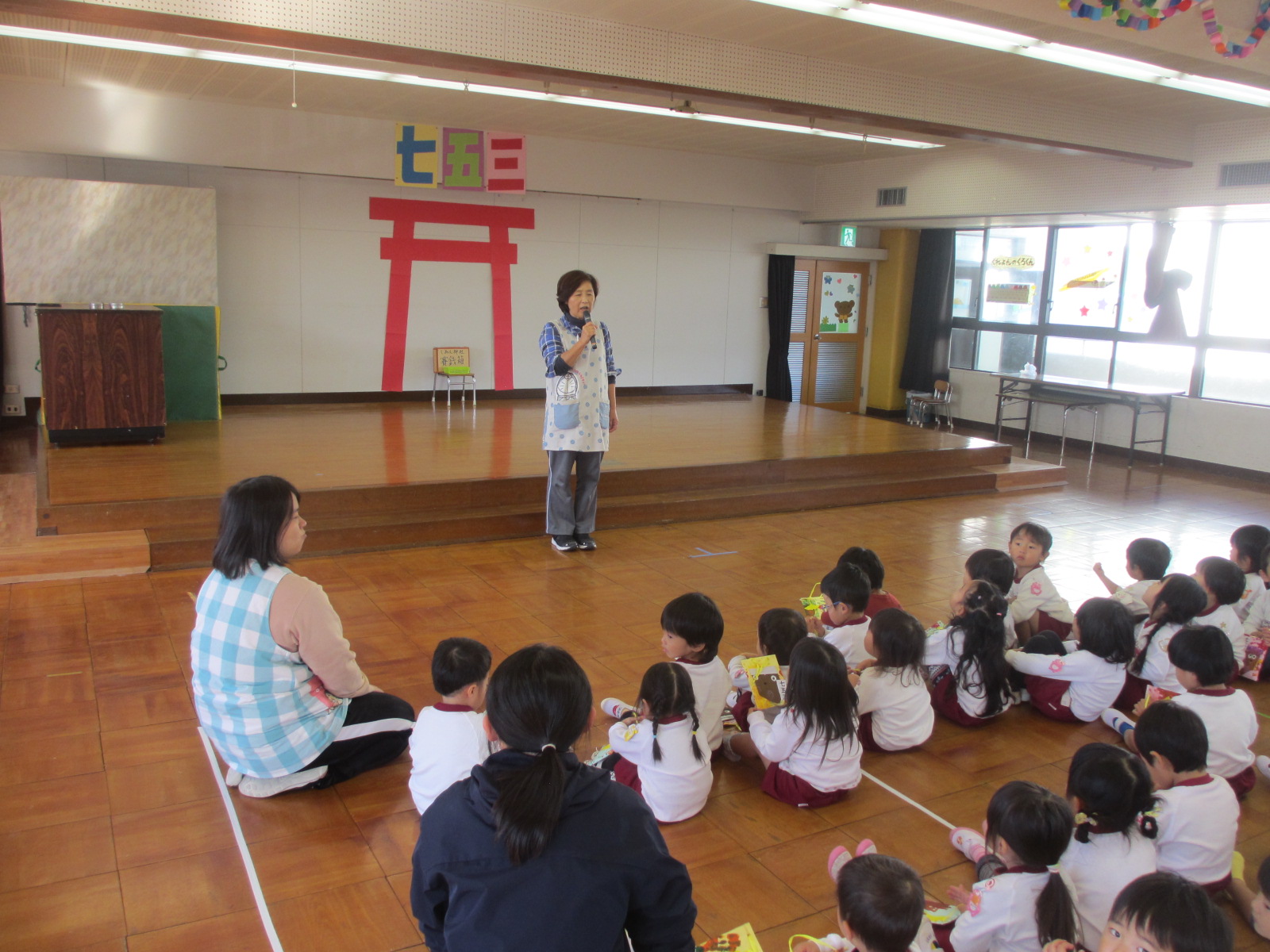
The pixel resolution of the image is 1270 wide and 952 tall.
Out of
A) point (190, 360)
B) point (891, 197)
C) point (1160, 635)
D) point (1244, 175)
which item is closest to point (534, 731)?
point (1160, 635)

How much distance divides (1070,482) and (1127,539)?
7.40 feet

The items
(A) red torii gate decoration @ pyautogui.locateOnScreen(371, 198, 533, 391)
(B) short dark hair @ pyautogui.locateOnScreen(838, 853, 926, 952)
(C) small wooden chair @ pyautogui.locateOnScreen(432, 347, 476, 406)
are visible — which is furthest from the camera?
(C) small wooden chair @ pyautogui.locateOnScreen(432, 347, 476, 406)

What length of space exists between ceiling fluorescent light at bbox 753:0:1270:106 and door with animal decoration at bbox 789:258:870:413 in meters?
6.55

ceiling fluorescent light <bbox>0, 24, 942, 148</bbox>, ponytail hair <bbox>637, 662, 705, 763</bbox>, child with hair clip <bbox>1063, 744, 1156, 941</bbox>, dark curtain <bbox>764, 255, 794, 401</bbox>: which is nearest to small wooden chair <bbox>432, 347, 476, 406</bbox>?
ceiling fluorescent light <bbox>0, 24, 942, 148</bbox>

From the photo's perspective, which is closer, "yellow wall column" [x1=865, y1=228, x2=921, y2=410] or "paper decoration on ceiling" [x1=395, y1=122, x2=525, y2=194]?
"paper decoration on ceiling" [x1=395, y1=122, x2=525, y2=194]

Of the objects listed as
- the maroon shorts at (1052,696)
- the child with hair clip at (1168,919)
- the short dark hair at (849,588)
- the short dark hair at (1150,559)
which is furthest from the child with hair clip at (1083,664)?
the child with hair clip at (1168,919)

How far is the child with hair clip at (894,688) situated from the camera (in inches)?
119

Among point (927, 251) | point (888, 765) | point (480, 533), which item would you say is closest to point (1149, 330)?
point (927, 251)

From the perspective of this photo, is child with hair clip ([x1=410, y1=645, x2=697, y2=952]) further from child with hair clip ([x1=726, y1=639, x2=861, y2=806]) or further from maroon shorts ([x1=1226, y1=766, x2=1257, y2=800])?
maroon shorts ([x1=1226, y1=766, x2=1257, y2=800])

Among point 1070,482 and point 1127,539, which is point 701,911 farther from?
point 1070,482

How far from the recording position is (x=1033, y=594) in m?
3.87

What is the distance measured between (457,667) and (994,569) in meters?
2.24

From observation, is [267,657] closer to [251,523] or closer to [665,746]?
[251,523]

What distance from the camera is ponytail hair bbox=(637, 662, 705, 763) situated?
261cm
